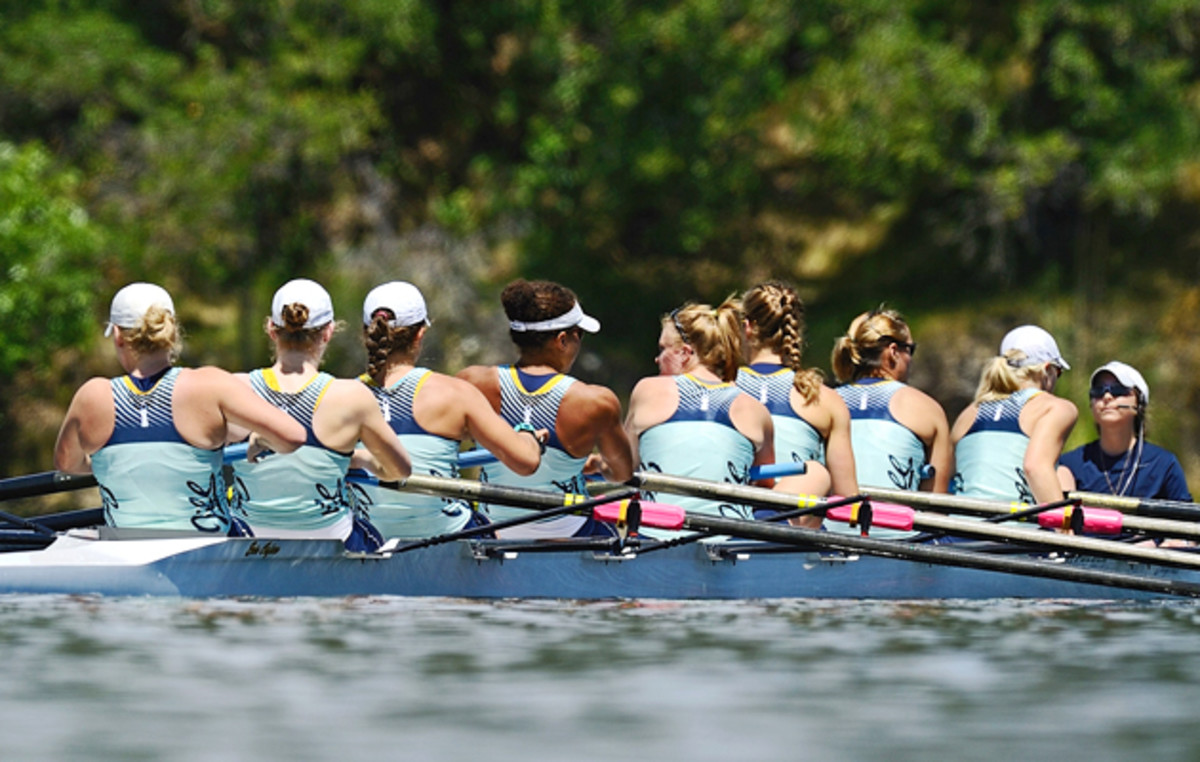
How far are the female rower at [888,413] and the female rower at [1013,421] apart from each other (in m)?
0.22

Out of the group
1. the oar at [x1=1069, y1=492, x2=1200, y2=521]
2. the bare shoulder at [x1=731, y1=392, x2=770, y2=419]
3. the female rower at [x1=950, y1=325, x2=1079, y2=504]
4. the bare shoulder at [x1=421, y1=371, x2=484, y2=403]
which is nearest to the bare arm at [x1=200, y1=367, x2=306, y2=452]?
the bare shoulder at [x1=421, y1=371, x2=484, y2=403]

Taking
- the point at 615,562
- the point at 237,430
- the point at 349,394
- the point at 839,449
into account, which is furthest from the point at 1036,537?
the point at 237,430

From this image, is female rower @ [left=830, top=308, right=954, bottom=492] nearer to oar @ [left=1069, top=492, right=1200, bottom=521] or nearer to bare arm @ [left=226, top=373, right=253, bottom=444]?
oar @ [left=1069, top=492, right=1200, bottom=521]

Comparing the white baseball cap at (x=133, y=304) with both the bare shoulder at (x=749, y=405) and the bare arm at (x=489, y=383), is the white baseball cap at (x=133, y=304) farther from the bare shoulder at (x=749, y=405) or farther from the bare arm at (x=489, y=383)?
the bare shoulder at (x=749, y=405)

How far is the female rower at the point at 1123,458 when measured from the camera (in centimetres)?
1048

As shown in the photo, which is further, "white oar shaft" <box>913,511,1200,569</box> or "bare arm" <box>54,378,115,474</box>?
"white oar shaft" <box>913,511,1200,569</box>

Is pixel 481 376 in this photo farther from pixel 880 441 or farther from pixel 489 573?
pixel 880 441

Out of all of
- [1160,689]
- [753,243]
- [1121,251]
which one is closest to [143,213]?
[753,243]

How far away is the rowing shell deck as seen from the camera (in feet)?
26.8

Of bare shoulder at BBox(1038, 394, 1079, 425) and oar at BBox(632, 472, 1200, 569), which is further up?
bare shoulder at BBox(1038, 394, 1079, 425)

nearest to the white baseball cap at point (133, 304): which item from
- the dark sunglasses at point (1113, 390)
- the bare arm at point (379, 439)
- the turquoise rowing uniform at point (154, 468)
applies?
the turquoise rowing uniform at point (154, 468)

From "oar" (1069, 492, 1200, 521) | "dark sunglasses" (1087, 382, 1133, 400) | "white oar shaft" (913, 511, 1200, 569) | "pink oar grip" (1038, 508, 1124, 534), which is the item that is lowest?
"white oar shaft" (913, 511, 1200, 569)

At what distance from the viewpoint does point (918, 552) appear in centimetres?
875

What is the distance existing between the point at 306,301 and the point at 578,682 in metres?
2.30
